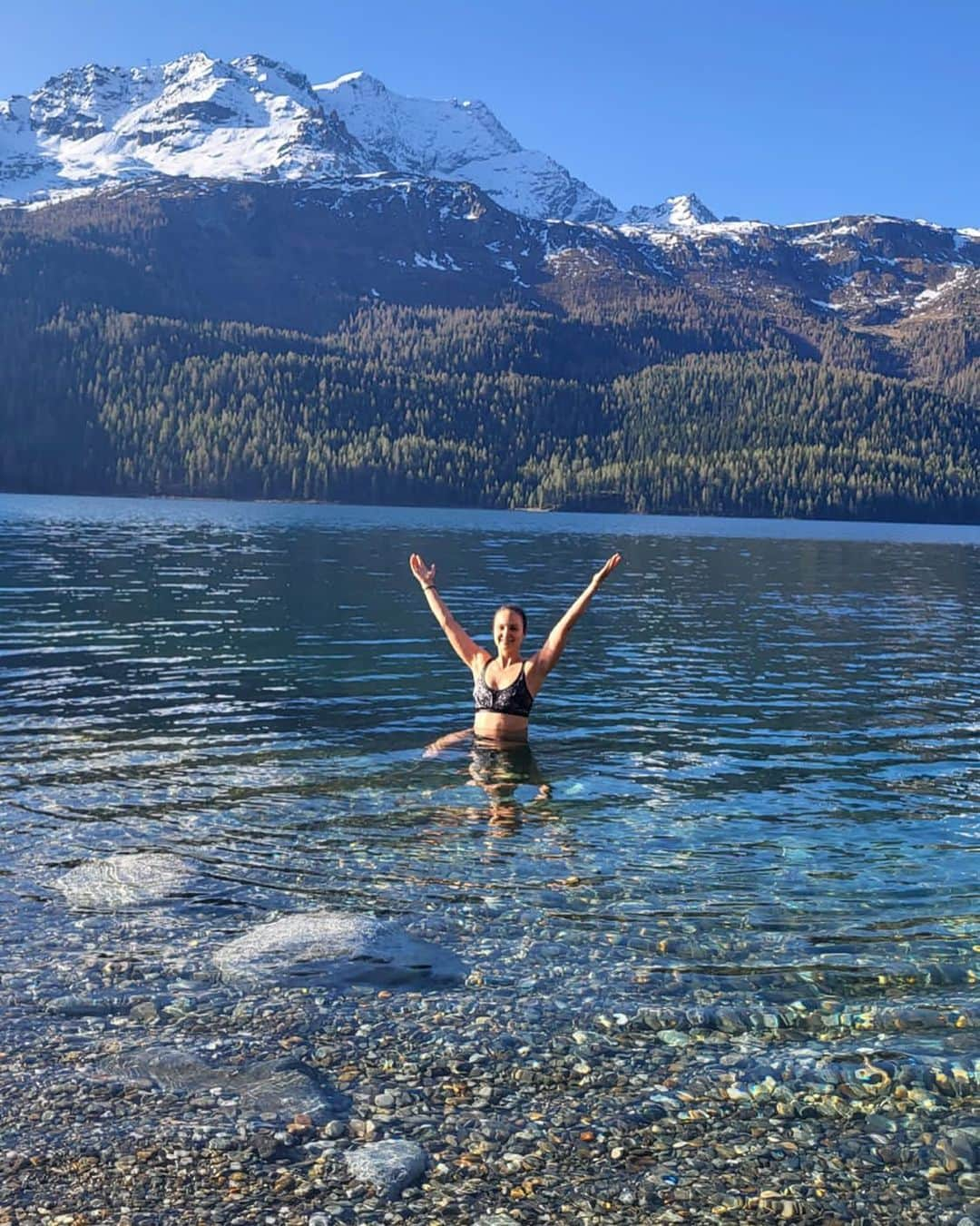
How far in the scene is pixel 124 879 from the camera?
13.1 metres

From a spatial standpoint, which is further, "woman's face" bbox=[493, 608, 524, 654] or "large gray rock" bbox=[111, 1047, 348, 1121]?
"woman's face" bbox=[493, 608, 524, 654]

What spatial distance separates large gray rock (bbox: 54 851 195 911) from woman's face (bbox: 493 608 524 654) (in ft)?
23.5

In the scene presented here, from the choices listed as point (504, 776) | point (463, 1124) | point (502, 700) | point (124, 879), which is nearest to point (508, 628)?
point (502, 700)

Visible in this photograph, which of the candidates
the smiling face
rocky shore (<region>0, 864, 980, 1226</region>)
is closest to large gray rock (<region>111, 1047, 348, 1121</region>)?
rocky shore (<region>0, 864, 980, 1226</region>)

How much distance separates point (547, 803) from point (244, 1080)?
31.7ft

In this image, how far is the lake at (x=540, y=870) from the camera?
8.82 m

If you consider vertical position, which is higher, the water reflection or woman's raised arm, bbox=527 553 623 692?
woman's raised arm, bbox=527 553 623 692

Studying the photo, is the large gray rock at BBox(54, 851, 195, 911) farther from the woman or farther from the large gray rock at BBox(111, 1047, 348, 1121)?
the woman

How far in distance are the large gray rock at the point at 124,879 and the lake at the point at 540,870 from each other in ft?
0.52

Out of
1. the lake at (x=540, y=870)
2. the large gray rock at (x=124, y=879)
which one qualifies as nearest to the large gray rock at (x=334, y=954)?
the lake at (x=540, y=870)

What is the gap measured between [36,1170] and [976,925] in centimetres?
991

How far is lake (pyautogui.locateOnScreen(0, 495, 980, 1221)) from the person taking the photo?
8820 millimetres

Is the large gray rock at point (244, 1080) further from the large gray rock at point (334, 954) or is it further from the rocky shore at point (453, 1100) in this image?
the large gray rock at point (334, 954)

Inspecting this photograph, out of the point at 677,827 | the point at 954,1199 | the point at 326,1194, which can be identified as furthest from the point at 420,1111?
the point at 677,827
